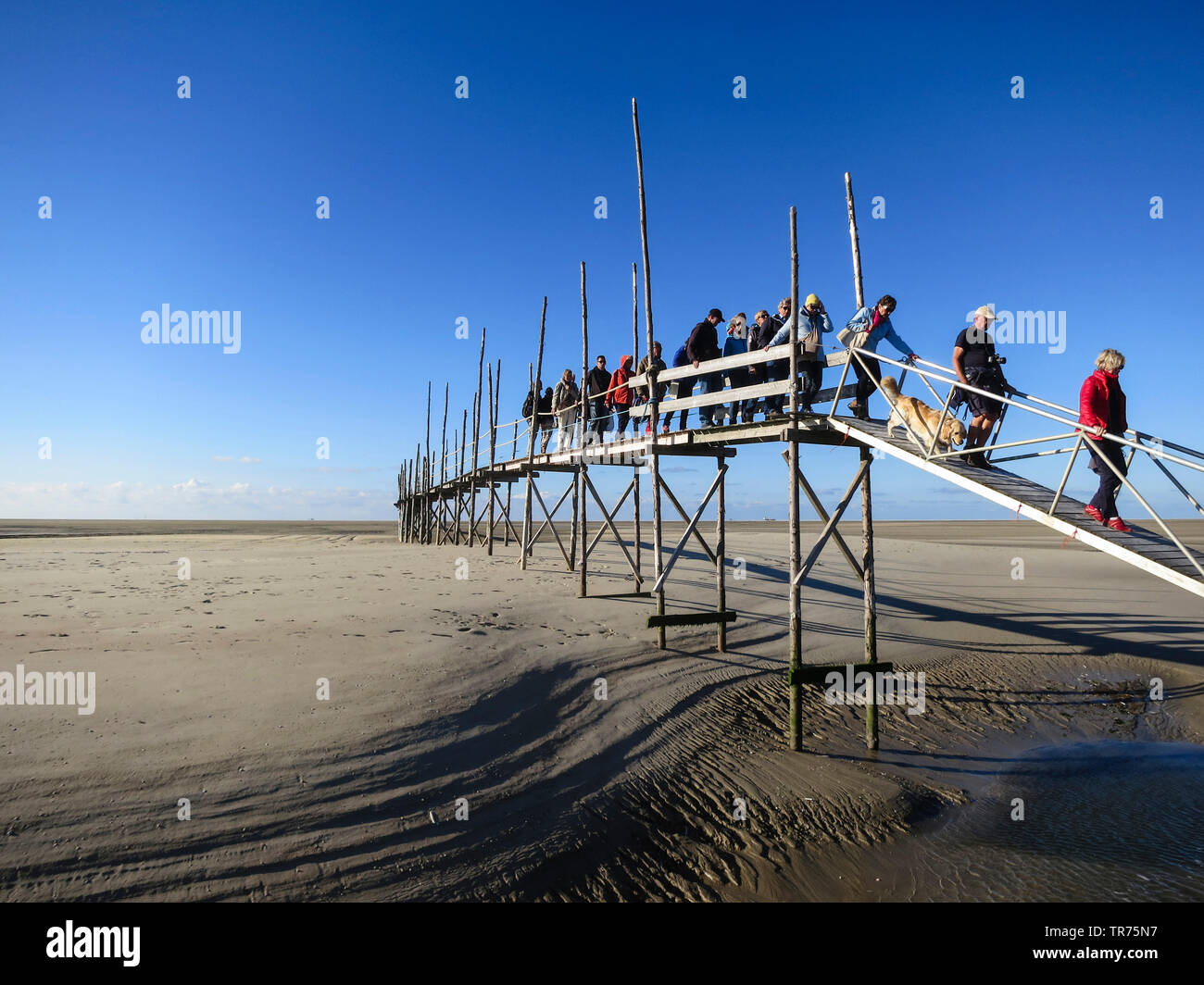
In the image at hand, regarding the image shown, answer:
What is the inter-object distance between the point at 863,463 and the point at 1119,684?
6.34 metres

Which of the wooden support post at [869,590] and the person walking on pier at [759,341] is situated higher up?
the person walking on pier at [759,341]

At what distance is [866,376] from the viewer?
7.89 m

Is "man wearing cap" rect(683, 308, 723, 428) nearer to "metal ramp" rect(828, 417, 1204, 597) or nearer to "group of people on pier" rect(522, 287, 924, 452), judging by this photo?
"group of people on pier" rect(522, 287, 924, 452)

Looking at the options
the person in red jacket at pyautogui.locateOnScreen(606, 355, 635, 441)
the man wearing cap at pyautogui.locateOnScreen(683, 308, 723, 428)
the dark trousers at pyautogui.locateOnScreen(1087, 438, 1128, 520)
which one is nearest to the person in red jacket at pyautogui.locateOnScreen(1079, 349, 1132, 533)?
the dark trousers at pyautogui.locateOnScreen(1087, 438, 1128, 520)

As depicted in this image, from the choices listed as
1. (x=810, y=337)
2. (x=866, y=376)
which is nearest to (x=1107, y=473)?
(x=866, y=376)

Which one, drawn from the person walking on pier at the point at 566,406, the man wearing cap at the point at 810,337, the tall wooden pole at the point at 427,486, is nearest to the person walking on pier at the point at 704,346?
the man wearing cap at the point at 810,337

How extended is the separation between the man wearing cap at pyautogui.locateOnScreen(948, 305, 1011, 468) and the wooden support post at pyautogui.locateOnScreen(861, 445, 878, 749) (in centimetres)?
136

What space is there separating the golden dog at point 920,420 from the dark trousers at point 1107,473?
1293 millimetres

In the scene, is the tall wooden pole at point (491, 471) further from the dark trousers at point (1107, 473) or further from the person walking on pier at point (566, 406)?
the dark trousers at point (1107, 473)

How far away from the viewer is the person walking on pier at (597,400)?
13.8 metres

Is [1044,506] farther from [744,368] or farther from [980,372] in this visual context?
[744,368]

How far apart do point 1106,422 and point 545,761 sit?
6077 millimetres
